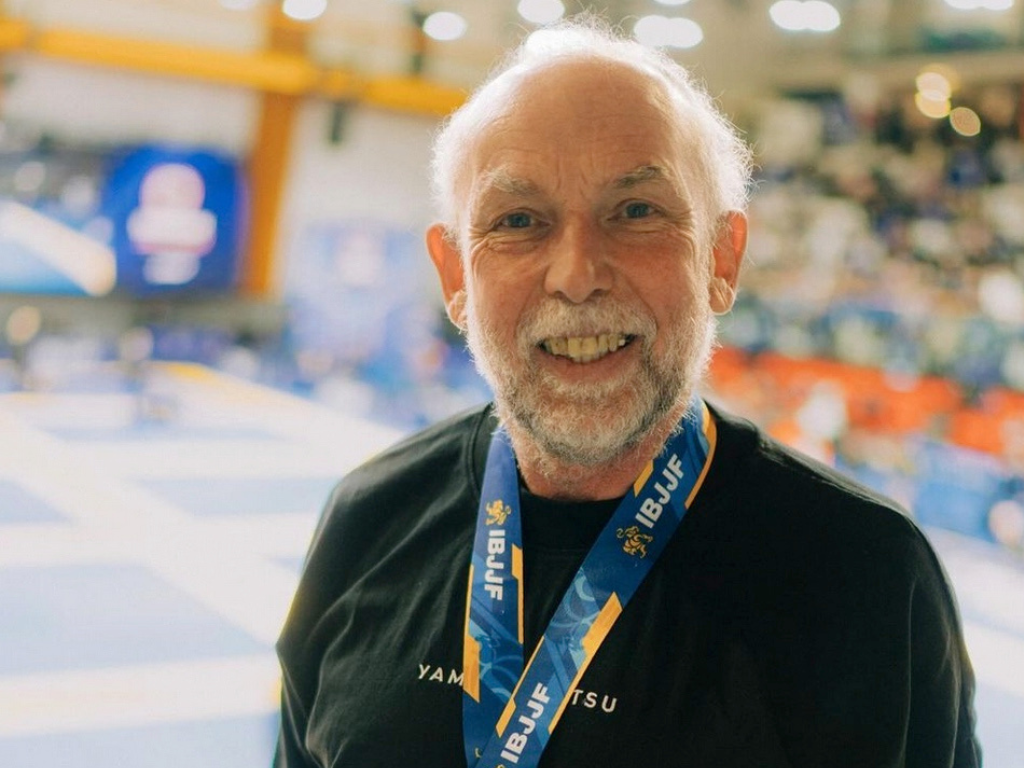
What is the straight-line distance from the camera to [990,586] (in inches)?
300

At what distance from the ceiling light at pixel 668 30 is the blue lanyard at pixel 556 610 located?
1285cm

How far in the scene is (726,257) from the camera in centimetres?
168

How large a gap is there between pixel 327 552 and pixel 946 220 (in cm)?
1356

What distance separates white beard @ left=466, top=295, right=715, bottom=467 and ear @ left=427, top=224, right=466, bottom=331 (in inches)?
8.7

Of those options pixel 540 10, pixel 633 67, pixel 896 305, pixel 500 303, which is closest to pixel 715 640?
pixel 500 303

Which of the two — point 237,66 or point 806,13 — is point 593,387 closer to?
point 806,13

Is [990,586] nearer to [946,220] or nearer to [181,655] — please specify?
[181,655]

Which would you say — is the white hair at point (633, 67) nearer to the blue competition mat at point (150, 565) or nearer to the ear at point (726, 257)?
the ear at point (726, 257)

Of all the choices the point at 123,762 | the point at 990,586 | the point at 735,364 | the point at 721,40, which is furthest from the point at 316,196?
the point at 123,762

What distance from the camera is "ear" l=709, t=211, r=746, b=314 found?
1.66 meters

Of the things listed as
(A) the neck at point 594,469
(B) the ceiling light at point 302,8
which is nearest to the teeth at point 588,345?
(A) the neck at point 594,469

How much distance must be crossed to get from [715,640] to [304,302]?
16.6 meters

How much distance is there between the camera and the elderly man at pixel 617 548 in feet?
4.49

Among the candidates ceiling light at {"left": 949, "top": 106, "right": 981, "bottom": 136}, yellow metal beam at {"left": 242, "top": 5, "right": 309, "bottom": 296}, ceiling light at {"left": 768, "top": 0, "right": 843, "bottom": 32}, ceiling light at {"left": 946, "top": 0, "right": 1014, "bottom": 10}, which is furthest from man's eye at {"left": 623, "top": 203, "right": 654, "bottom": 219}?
yellow metal beam at {"left": 242, "top": 5, "right": 309, "bottom": 296}
